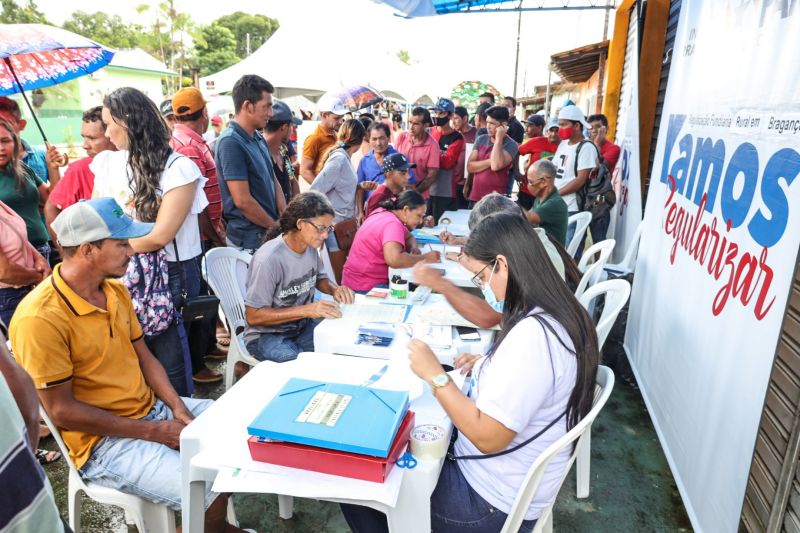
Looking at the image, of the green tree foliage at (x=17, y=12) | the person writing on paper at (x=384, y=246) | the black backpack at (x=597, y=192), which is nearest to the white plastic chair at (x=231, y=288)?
the person writing on paper at (x=384, y=246)

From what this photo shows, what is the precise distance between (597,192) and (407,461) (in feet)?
15.0

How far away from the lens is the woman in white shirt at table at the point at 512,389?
4.31 ft

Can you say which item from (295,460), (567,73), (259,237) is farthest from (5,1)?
(295,460)

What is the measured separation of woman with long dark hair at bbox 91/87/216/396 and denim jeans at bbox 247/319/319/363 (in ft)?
1.25

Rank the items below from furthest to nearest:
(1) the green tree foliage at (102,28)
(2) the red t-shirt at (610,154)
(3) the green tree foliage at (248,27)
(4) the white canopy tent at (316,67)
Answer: (3) the green tree foliage at (248,27)
(1) the green tree foliage at (102,28)
(4) the white canopy tent at (316,67)
(2) the red t-shirt at (610,154)

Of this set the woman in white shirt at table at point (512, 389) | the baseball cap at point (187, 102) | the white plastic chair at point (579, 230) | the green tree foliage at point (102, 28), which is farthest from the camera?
the green tree foliage at point (102, 28)

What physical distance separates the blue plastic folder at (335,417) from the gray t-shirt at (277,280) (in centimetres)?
111

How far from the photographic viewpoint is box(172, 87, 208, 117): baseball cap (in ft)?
10.8

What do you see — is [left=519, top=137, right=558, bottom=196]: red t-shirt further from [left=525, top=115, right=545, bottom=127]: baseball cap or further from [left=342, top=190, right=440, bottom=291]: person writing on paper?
[left=342, top=190, right=440, bottom=291]: person writing on paper

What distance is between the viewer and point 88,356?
1670 millimetres

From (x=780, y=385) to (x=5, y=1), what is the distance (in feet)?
155

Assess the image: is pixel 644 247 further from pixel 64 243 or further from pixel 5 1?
pixel 5 1

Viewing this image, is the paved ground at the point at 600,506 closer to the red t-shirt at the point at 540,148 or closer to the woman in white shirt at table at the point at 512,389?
the woman in white shirt at table at the point at 512,389

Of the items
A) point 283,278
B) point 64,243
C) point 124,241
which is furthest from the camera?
point 283,278
